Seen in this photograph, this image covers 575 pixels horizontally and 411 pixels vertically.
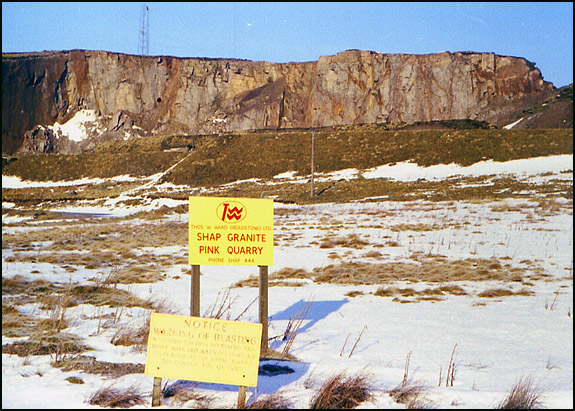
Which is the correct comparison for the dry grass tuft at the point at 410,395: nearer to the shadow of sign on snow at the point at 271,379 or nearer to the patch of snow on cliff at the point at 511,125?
the shadow of sign on snow at the point at 271,379

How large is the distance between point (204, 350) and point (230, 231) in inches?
60.8

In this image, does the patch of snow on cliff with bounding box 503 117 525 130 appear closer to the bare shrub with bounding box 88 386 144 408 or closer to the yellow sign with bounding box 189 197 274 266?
the yellow sign with bounding box 189 197 274 266

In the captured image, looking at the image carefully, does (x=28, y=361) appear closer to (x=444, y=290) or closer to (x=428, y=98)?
(x=444, y=290)

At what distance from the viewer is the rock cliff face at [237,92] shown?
4026 inches

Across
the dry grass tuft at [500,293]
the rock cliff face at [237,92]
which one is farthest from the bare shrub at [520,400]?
the rock cliff face at [237,92]

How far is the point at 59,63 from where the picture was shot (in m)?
115

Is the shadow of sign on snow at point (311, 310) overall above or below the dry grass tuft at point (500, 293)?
below

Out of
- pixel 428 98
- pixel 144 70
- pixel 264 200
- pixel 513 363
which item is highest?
pixel 144 70

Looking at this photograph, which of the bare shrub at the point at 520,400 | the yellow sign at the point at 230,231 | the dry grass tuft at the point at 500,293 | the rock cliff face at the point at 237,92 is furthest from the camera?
the rock cliff face at the point at 237,92

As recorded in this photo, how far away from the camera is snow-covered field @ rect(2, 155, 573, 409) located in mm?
4844

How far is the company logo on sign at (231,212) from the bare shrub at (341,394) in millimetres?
1943

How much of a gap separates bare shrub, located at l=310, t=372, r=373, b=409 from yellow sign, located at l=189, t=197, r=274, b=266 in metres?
1.61

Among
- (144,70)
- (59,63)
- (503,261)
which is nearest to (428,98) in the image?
(144,70)

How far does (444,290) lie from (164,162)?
5801 cm
